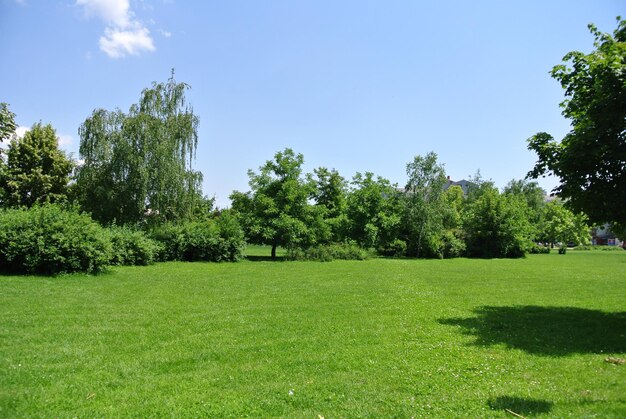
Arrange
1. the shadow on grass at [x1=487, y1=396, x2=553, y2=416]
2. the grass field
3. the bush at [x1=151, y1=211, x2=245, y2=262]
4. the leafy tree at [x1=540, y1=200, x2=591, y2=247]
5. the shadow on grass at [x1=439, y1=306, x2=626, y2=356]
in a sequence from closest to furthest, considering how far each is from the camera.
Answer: the shadow on grass at [x1=487, y1=396, x2=553, y2=416], the grass field, the shadow on grass at [x1=439, y1=306, x2=626, y2=356], the bush at [x1=151, y1=211, x2=245, y2=262], the leafy tree at [x1=540, y1=200, x2=591, y2=247]

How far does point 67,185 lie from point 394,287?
32635mm

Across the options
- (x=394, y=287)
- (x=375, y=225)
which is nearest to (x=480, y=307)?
(x=394, y=287)

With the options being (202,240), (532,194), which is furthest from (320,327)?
(532,194)

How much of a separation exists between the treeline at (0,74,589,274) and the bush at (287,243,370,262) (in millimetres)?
118

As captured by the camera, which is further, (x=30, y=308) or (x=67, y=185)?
(x=67, y=185)

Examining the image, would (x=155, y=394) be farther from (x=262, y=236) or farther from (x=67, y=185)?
(x=67, y=185)

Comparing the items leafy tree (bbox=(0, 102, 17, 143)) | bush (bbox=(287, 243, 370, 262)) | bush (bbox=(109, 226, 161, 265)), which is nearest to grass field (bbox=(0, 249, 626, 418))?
bush (bbox=(109, 226, 161, 265))

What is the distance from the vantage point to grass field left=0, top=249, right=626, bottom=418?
5398mm

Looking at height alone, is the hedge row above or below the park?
above

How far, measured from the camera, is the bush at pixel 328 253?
34094 millimetres

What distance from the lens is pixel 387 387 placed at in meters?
6.01

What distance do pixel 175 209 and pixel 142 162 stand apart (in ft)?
13.4

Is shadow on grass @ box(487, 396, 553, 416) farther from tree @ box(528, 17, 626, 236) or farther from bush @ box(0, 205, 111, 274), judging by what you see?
bush @ box(0, 205, 111, 274)

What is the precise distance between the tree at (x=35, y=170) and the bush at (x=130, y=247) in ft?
50.0
